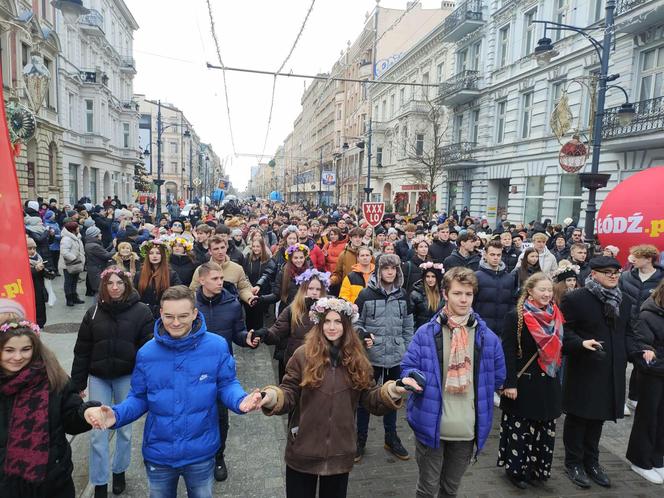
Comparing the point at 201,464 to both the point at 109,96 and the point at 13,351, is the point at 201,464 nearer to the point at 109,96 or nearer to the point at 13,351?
the point at 13,351

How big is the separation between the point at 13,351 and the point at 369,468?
3.21m

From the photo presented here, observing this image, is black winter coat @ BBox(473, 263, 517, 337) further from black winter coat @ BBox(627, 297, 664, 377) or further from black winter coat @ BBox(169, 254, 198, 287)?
black winter coat @ BBox(169, 254, 198, 287)

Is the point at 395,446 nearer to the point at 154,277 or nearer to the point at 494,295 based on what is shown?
the point at 494,295

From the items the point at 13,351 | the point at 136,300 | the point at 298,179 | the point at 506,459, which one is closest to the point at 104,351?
the point at 136,300

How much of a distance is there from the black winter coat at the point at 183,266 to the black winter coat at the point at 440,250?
431 cm

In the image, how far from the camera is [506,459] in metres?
4.27

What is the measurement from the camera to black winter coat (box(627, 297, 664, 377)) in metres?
4.20

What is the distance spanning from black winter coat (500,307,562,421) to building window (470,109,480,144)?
82.1ft

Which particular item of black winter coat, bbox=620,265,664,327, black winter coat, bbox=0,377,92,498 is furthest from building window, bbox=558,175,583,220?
black winter coat, bbox=0,377,92,498

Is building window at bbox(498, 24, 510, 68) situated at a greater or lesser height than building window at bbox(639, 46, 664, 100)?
greater

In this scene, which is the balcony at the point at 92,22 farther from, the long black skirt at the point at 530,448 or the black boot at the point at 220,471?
the long black skirt at the point at 530,448

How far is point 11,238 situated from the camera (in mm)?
3371

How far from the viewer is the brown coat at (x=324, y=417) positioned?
2934 millimetres

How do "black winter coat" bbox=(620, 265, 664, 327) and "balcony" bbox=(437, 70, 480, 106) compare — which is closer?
"black winter coat" bbox=(620, 265, 664, 327)
